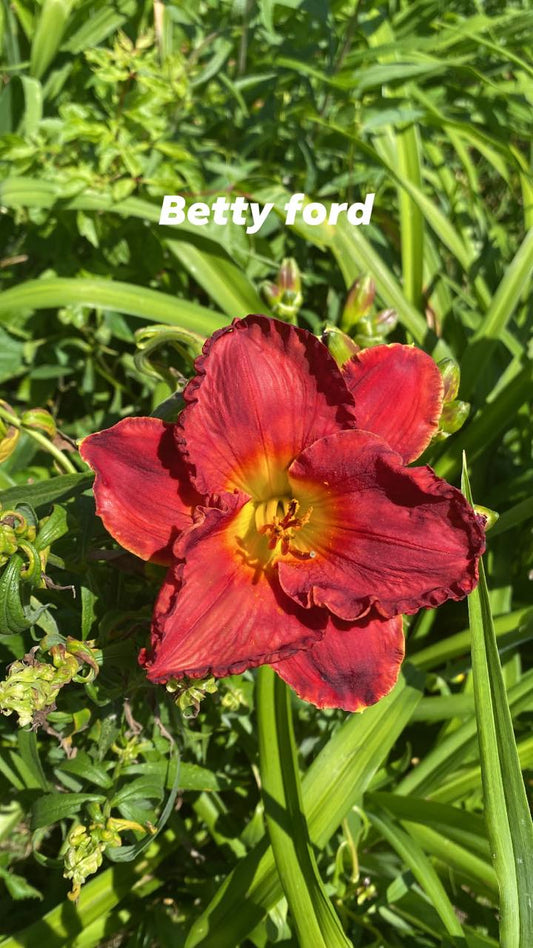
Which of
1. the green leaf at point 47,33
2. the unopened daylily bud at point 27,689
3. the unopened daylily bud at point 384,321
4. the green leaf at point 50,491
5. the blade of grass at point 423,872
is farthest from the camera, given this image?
the green leaf at point 47,33

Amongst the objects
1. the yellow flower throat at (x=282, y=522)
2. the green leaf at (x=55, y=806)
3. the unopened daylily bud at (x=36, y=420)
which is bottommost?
the green leaf at (x=55, y=806)

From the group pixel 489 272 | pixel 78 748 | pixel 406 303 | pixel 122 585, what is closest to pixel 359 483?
pixel 122 585

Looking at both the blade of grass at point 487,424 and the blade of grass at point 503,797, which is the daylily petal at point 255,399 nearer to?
the blade of grass at point 503,797

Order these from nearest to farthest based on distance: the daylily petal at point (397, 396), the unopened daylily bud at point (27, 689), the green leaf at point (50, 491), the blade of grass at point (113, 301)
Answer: the unopened daylily bud at point (27, 689) < the daylily petal at point (397, 396) < the green leaf at point (50, 491) < the blade of grass at point (113, 301)

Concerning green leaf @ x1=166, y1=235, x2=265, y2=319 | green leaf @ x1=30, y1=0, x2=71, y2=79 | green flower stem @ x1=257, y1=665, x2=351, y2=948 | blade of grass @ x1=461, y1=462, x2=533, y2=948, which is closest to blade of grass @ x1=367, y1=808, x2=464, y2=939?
green flower stem @ x1=257, y1=665, x2=351, y2=948

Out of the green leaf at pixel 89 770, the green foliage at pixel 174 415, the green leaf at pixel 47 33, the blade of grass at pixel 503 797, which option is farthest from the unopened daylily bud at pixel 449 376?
the green leaf at pixel 47 33

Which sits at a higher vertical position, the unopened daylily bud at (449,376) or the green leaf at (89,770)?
the unopened daylily bud at (449,376)

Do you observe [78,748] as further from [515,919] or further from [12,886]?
[515,919]

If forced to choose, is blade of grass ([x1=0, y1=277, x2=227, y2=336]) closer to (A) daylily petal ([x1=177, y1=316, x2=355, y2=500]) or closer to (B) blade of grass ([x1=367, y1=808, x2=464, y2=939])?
(A) daylily petal ([x1=177, y1=316, x2=355, y2=500])
